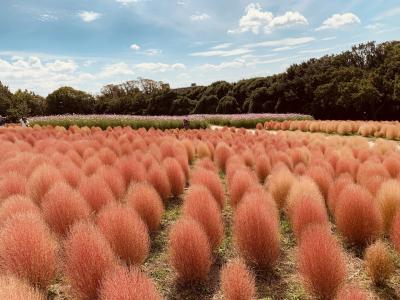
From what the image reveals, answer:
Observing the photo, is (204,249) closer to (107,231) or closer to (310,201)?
(107,231)

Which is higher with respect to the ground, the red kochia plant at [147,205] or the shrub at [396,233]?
the red kochia plant at [147,205]

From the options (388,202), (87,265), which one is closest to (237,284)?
(87,265)

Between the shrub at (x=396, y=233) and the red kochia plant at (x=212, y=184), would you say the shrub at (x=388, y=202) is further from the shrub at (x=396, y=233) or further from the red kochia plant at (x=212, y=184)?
the red kochia plant at (x=212, y=184)

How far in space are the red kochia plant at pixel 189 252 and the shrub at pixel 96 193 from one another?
1.51 meters

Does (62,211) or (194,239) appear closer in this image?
(194,239)

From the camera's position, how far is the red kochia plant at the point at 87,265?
Result: 2.86 m

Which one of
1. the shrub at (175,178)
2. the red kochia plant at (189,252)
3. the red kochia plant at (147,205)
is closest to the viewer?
the red kochia plant at (189,252)

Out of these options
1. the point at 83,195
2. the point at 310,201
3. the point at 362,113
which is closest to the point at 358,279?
the point at 310,201

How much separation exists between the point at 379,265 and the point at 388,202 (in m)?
1.39

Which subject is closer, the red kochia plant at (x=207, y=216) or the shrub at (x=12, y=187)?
the red kochia plant at (x=207, y=216)

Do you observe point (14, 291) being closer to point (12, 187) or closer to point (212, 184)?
point (12, 187)

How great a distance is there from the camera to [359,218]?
4270mm

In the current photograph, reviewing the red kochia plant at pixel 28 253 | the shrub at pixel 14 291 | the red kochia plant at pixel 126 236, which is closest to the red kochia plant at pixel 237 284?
the red kochia plant at pixel 126 236

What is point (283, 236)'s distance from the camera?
4.72m
